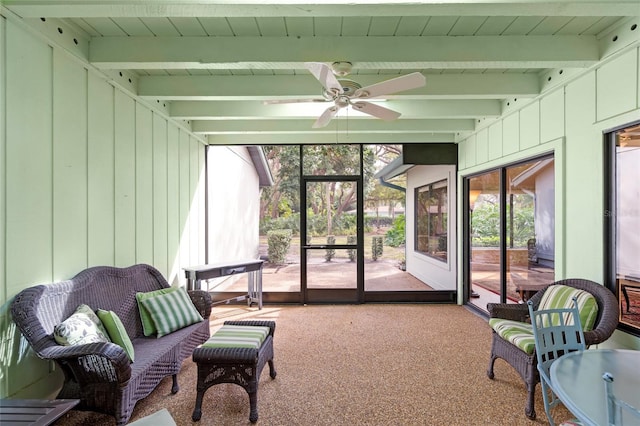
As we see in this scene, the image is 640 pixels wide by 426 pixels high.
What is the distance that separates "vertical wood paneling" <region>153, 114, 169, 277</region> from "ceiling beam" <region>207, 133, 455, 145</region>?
1.38 m

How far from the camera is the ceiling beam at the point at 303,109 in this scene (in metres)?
3.83

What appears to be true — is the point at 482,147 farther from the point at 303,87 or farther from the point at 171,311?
the point at 171,311

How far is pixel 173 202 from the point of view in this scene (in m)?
4.18

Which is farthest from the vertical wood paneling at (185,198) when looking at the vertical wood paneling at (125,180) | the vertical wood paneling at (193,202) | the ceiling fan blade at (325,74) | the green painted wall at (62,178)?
the ceiling fan blade at (325,74)

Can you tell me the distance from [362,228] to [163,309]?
3.25 m

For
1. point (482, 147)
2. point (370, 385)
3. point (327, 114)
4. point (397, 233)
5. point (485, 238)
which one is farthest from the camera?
point (397, 233)

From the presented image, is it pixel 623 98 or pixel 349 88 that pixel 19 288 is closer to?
pixel 349 88

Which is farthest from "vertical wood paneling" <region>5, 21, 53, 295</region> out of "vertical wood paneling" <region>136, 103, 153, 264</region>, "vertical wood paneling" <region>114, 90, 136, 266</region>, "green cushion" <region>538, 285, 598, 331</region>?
"green cushion" <region>538, 285, 598, 331</region>

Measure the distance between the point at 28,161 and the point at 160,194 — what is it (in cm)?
172

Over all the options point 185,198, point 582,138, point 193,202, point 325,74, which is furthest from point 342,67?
point 193,202

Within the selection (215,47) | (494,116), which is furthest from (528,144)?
(215,47)

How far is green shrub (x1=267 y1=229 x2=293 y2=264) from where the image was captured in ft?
18.4

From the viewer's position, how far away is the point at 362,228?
5.25 meters

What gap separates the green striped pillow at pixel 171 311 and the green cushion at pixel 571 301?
332 cm
